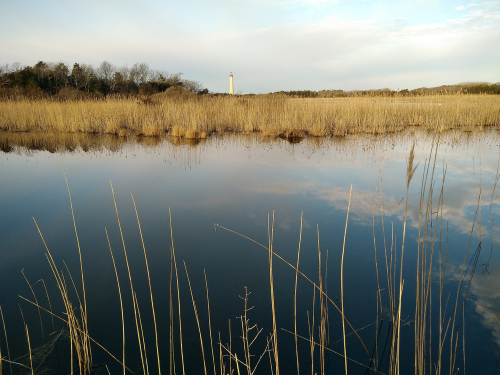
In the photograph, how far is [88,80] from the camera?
66.2 ft

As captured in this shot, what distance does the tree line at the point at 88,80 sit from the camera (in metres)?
17.7

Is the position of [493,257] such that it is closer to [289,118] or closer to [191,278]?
[191,278]

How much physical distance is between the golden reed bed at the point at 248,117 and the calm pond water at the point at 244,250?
340 centimetres

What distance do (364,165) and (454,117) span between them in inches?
259

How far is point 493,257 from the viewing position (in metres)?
2.34

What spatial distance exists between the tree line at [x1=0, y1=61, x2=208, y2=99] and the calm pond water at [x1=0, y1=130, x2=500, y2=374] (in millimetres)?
13869

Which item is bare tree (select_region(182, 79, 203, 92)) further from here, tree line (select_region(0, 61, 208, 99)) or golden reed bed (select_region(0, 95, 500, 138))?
golden reed bed (select_region(0, 95, 500, 138))

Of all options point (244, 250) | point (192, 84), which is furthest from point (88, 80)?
point (244, 250)

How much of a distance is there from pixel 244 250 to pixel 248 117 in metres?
7.23

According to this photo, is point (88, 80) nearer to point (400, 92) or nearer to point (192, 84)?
point (192, 84)

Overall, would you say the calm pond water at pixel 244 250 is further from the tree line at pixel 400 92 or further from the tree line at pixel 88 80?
the tree line at pixel 88 80

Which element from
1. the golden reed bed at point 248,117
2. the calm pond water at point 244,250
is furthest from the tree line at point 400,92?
the calm pond water at point 244,250

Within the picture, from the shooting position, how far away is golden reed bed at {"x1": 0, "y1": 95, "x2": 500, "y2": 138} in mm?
8695

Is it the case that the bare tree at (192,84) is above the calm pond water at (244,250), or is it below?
above
